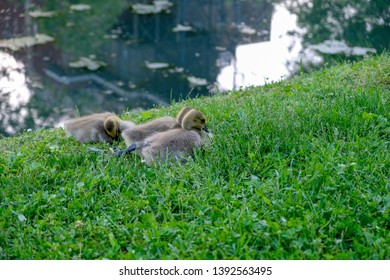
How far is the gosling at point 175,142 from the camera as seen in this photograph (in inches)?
198

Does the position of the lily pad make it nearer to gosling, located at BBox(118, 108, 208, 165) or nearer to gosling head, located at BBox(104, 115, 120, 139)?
gosling head, located at BBox(104, 115, 120, 139)

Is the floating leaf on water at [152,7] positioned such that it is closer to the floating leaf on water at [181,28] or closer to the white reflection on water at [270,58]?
the floating leaf on water at [181,28]

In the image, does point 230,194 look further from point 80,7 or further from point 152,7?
point 80,7

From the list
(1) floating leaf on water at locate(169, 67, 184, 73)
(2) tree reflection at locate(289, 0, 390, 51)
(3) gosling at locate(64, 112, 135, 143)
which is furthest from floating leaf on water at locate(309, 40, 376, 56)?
(3) gosling at locate(64, 112, 135, 143)

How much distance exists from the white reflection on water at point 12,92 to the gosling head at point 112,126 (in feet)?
12.1

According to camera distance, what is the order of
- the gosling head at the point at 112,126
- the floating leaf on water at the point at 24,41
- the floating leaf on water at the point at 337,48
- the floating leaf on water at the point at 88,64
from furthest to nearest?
1. the floating leaf on water at the point at 24,41
2. the floating leaf on water at the point at 88,64
3. the floating leaf on water at the point at 337,48
4. the gosling head at the point at 112,126

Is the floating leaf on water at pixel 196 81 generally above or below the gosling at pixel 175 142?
below

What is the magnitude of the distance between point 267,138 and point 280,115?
51 cm

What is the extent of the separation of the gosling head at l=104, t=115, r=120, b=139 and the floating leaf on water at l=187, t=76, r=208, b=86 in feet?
17.6

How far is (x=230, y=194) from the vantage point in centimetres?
438

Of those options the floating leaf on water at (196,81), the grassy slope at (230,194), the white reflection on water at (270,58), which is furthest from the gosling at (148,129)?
the floating leaf on water at (196,81)

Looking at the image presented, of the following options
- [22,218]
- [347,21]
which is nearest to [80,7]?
[347,21]

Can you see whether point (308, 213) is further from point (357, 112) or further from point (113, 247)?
point (357, 112)
